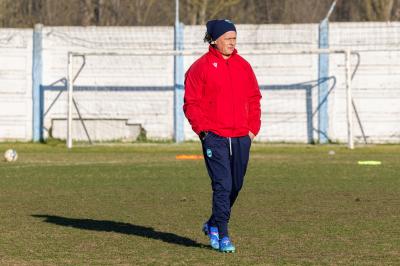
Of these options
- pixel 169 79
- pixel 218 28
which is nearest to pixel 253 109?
pixel 218 28

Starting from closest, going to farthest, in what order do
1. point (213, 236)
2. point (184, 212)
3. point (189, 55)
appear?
point (213, 236) < point (184, 212) < point (189, 55)

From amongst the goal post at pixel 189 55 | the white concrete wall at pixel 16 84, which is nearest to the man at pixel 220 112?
the goal post at pixel 189 55

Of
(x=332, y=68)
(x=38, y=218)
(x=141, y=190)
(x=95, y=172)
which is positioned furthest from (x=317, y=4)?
(x=38, y=218)

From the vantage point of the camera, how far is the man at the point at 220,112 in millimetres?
9523

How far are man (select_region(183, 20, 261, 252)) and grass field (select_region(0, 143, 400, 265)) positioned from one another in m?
0.51

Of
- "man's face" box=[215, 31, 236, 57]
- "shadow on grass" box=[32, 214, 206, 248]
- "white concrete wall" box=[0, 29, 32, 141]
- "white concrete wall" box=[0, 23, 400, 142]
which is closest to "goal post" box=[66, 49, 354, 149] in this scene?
"white concrete wall" box=[0, 23, 400, 142]

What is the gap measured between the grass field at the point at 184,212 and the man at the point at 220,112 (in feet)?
1.69

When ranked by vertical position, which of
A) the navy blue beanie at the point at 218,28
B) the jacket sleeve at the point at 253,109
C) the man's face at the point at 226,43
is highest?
the navy blue beanie at the point at 218,28

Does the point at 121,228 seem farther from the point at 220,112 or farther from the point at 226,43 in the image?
the point at 226,43

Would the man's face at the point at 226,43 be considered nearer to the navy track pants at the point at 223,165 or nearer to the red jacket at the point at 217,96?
the red jacket at the point at 217,96

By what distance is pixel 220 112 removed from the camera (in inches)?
375

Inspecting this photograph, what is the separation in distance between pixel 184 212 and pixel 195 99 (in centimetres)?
365

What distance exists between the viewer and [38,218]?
490 inches

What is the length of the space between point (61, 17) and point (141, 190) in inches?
1040
